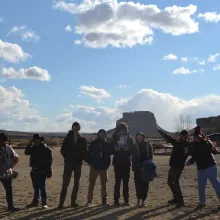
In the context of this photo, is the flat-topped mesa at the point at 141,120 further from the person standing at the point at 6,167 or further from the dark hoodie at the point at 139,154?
the person standing at the point at 6,167

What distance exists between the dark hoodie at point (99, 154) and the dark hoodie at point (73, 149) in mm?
258

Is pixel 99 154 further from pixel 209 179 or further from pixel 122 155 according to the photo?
pixel 209 179

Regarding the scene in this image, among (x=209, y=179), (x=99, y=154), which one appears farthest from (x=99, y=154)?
(x=209, y=179)

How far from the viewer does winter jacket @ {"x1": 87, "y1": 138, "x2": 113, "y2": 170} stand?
948cm

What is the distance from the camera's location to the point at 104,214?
8.25 m

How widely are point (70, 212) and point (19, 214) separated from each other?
1.00 meters

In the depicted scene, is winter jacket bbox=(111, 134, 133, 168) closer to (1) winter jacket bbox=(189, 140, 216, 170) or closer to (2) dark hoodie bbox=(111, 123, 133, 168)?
(2) dark hoodie bbox=(111, 123, 133, 168)

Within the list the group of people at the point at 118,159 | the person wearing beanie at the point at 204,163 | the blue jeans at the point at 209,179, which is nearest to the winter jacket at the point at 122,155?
the group of people at the point at 118,159

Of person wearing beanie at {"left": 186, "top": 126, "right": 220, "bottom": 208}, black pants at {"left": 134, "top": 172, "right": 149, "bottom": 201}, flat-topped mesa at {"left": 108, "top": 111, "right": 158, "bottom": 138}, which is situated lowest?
black pants at {"left": 134, "top": 172, "right": 149, "bottom": 201}

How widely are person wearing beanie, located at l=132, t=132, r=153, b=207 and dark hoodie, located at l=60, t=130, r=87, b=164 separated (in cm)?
113

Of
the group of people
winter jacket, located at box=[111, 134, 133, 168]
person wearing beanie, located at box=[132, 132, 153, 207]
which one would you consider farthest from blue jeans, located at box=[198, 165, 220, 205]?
winter jacket, located at box=[111, 134, 133, 168]

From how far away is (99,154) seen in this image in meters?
9.49

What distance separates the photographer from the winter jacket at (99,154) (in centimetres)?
948

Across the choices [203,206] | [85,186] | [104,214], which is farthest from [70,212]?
[85,186]
